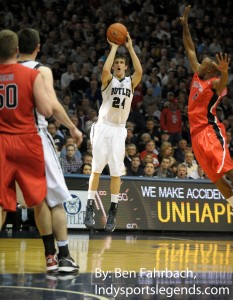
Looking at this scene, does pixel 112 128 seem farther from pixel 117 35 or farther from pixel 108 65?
pixel 117 35

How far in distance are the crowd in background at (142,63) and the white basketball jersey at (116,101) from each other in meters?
2.69

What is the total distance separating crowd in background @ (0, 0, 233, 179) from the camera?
48.0ft

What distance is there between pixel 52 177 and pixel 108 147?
154 inches

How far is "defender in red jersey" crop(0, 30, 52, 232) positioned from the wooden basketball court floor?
0.75 metres

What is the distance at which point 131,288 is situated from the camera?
6.34m

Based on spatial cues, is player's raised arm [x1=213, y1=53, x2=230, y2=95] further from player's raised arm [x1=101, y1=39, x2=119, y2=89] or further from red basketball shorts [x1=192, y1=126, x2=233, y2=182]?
player's raised arm [x1=101, y1=39, x2=119, y2=89]

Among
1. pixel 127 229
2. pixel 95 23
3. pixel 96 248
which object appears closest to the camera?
pixel 96 248

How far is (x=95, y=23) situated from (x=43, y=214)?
1326 centimetres

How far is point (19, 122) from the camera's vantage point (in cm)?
677

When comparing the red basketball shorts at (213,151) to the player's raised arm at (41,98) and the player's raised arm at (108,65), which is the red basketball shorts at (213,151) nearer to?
the player's raised arm at (108,65)

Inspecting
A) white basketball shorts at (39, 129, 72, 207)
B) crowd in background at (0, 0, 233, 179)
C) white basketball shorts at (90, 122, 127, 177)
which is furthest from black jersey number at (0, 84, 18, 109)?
crowd in background at (0, 0, 233, 179)

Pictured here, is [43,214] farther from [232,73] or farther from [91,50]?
[232,73]

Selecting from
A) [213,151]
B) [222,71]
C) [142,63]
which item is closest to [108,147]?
[213,151]

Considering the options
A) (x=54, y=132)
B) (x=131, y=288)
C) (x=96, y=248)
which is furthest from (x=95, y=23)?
(x=131, y=288)
